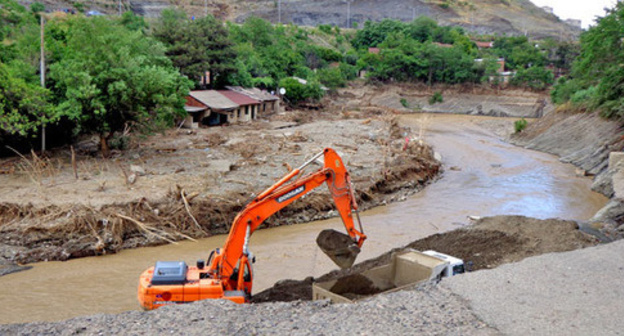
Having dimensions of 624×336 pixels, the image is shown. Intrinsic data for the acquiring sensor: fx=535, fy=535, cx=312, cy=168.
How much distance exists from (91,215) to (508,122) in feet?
155

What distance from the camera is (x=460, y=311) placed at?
9547 millimetres

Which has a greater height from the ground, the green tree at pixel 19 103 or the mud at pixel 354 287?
the green tree at pixel 19 103

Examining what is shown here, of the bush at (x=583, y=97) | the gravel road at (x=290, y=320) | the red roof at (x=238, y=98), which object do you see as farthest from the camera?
the red roof at (x=238, y=98)

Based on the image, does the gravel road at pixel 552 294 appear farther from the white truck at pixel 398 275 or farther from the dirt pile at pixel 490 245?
the dirt pile at pixel 490 245

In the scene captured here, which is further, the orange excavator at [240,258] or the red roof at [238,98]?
the red roof at [238,98]

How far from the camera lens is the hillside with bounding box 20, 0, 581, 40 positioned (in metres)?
112

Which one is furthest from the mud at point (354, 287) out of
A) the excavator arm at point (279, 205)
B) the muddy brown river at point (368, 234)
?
the muddy brown river at point (368, 234)

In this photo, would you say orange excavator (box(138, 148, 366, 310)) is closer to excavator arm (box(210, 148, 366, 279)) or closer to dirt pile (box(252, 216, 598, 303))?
excavator arm (box(210, 148, 366, 279))

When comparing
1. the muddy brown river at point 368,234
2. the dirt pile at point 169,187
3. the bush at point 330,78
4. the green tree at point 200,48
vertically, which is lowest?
the muddy brown river at point 368,234

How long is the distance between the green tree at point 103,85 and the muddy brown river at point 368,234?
8867 mm

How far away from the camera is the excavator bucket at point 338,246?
11.2m

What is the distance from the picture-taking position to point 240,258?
35.5 feet

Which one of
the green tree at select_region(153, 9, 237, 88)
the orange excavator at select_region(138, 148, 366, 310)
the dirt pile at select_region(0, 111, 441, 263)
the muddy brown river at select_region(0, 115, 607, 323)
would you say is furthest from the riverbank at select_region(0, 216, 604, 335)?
the green tree at select_region(153, 9, 237, 88)

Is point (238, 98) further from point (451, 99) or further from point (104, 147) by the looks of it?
point (451, 99)
